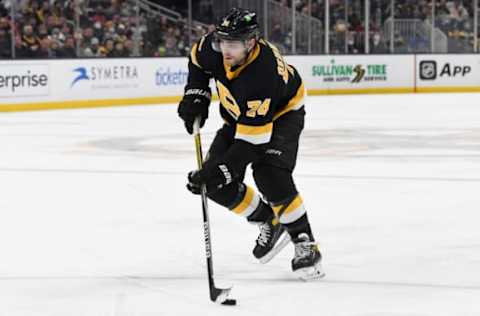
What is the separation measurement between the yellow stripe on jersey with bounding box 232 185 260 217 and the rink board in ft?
38.0

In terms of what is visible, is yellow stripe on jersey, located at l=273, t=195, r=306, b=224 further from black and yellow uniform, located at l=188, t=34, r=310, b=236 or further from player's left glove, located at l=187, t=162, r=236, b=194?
player's left glove, located at l=187, t=162, r=236, b=194

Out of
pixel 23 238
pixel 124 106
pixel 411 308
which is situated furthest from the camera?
pixel 124 106

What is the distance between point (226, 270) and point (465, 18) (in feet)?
59.2

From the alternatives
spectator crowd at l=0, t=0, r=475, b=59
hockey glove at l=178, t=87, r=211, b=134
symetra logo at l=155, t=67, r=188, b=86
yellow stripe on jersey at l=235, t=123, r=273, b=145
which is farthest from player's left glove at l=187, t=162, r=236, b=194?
symetra logo at l=155, t=67, r=188, b=86

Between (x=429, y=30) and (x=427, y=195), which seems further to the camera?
(x=429, y=30)

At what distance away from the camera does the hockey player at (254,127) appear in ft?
13.2

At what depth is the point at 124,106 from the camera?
17281 millimetres

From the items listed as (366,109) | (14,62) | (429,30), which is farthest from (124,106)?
(429,30)

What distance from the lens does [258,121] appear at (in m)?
4.01

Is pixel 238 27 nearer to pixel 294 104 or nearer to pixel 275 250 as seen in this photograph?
pixel 294 104

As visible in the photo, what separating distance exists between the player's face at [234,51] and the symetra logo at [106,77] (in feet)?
42.4

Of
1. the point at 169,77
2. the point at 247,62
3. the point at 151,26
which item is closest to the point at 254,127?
the point at 247,62

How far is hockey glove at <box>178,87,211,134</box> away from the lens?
4332mm

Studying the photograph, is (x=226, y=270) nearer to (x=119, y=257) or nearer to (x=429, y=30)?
(x=119, y=257)
